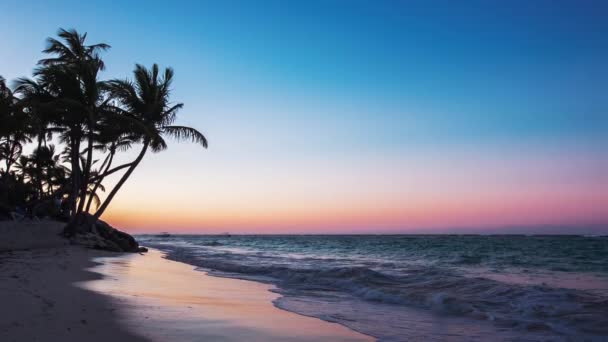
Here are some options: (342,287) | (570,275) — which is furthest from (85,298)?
(570,275)

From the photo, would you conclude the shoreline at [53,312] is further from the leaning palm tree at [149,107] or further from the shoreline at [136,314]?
the leaning palm tree at [149,107]

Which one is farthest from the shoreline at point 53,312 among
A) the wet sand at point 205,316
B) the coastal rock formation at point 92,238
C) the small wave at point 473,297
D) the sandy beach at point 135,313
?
the coastal rock formation at point 92,238

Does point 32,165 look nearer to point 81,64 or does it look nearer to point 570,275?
point 81,64

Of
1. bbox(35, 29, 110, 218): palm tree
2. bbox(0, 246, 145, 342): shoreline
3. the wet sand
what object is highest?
bbox(35, 29, 110, 218): palm tree

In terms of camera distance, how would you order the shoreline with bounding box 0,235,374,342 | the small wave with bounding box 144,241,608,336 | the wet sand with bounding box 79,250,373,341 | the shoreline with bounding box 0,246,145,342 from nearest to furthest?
the shoreline with bounding box 0,246,145,342
the shoreline with bounding box 0,235,374,342
the wet sand with bounding box 79,250,373,341
the small wave with bounding box 144,241,608,336

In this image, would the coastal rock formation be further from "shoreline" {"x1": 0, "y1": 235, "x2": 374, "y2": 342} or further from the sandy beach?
"shoreline" {"x1": 0, "y1": 235, "x2": 374, "y2": 342}

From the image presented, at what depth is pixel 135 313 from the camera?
562 cm

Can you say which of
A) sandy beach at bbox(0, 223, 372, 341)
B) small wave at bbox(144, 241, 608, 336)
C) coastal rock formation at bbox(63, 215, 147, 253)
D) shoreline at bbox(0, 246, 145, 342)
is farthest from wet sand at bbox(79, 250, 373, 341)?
coastal rock formation at bbox(63, 215, 147, 253)

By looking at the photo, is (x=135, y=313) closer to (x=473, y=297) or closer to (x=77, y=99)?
(x=473, y=297)

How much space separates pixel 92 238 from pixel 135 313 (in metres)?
15.8

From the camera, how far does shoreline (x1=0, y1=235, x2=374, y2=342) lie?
175 inches

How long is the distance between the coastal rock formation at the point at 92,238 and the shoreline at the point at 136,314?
424 inches

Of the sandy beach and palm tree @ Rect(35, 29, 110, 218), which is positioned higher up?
palm tree @ Rect(35, 29, 110, 218)

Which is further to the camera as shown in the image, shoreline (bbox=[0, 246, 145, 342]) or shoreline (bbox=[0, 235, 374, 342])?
shoreline (bbox=[0, 235, 374, 342])
